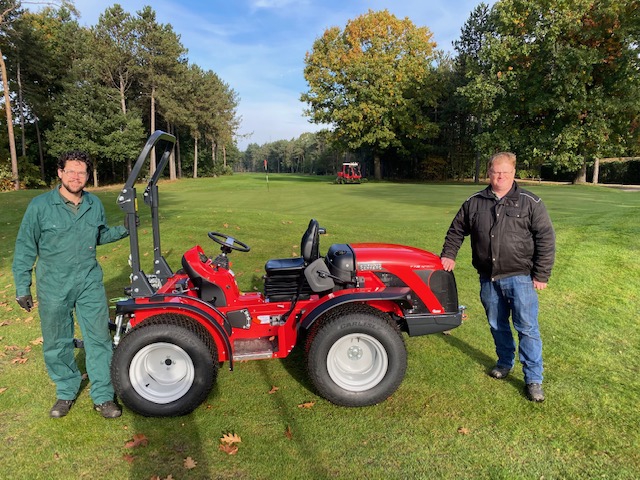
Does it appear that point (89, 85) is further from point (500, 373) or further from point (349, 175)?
point (500, 373)

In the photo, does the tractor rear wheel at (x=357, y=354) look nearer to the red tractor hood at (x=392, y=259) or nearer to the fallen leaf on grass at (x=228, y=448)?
the red tractor hood at (x=392, y=259)

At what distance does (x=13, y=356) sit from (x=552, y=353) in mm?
5496

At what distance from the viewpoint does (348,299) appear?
10.8ft

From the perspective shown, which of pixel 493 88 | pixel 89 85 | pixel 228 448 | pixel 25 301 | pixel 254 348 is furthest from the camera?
pixel 89 85

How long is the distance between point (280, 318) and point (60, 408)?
72.4 inches

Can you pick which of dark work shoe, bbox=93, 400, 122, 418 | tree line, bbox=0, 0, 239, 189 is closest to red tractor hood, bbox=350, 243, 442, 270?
dark work shoe, bbox=93, 400, 122, 418

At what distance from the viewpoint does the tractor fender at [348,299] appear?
326cm

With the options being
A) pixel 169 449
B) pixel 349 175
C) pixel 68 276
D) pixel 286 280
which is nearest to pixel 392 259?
pixel 286 280

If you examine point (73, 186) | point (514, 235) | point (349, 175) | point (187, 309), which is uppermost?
point (349, 175)

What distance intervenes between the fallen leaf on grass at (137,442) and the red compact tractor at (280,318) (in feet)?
0.75

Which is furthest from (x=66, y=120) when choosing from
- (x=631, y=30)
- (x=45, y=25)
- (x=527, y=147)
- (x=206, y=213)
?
(x=631, y=30)

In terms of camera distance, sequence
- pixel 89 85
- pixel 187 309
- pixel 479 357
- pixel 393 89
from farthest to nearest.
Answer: pixel 393 89, pixel 89 85, pixel 479 357, pixel 187 309

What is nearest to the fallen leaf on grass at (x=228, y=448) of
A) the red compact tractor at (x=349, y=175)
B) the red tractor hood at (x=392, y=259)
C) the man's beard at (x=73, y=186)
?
the red tractor hood at (x=392, y=259)

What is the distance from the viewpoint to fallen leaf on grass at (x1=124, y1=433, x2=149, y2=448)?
292 centimetres
